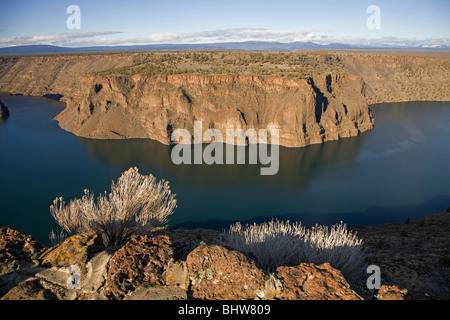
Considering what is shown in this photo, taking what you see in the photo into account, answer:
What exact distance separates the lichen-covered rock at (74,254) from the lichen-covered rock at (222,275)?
8.81ft

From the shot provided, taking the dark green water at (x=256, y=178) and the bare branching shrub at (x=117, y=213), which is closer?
the bare branching shrub at (x=117, y=213)

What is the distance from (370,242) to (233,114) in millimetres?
34200

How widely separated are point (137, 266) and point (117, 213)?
454 centimetres

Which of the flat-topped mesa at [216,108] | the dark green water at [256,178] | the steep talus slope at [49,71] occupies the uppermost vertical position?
the steep talus slope at [49,71]

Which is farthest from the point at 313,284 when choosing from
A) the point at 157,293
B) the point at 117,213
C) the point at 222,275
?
the point at 117,213

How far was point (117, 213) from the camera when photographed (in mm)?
9852

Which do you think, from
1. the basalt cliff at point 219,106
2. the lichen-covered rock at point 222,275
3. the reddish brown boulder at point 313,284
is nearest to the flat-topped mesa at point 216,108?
the basalt cliff at point 219,106

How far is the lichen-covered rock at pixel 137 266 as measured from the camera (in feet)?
17.7

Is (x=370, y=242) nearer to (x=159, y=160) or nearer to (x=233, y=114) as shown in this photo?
(x=159, y=160)

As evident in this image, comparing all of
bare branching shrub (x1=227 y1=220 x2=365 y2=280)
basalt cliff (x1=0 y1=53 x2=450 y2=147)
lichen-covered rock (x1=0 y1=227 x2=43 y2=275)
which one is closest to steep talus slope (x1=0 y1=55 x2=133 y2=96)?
basalt cliff (x1=0 y1=53 x2=450 y2=147)

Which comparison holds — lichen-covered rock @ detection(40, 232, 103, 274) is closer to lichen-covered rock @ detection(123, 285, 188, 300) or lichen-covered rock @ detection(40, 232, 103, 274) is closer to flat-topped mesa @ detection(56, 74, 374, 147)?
lichen-covered rock @ detection(123, 285, 188, 300)

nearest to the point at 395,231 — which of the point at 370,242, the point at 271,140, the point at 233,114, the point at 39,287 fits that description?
the point at 370,242

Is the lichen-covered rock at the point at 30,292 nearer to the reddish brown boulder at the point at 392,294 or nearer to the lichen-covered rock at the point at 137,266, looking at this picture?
the lichen-covered rock at the point at 137,266

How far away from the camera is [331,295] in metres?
5.15
